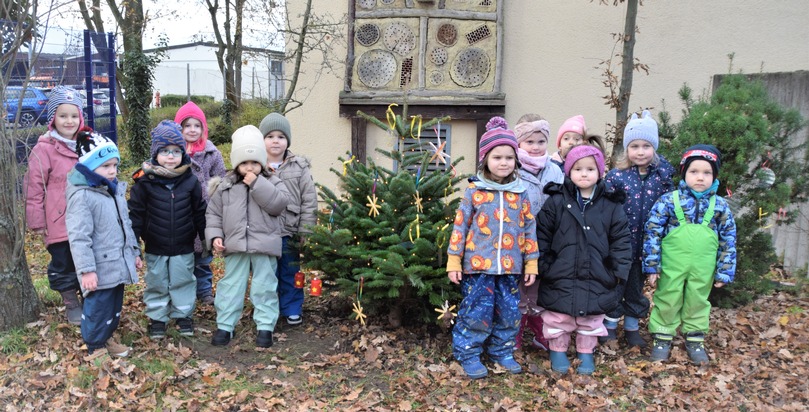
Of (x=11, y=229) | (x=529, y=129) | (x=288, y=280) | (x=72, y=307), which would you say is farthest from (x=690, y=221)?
(x=11, y=229)

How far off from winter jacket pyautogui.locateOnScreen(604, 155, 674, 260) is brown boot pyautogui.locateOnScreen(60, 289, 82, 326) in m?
4.51

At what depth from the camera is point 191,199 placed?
5.00 m

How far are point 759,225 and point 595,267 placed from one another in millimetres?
2441

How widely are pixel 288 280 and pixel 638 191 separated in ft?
9.91

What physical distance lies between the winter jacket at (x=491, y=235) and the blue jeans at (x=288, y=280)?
5.10 ft

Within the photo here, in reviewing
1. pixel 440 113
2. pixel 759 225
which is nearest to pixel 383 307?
pixel 759 225

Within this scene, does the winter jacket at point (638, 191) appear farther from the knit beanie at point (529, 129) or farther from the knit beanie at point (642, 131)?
the knit beanie at point (529, 129)

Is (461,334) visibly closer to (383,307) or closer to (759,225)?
(383,307)

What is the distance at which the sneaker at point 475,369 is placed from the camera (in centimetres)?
458

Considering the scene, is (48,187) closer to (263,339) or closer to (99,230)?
(99,230)

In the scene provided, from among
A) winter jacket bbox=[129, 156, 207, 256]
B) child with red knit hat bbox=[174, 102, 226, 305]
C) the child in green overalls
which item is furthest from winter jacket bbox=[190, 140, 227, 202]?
the child in green overalls

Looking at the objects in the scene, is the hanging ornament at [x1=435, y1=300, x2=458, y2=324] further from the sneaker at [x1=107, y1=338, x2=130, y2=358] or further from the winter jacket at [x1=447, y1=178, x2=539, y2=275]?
the sneaker at [x1=107, y1=338, x2=130, y2=358]

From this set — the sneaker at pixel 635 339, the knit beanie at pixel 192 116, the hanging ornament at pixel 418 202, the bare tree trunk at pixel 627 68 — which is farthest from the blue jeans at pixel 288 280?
the bare tree trunk at pixel 627 68

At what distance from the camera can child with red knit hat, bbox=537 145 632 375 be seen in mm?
4523
